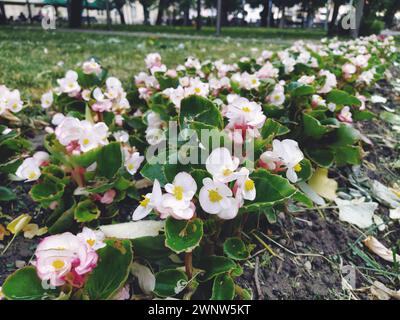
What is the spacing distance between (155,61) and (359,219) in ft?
4.66

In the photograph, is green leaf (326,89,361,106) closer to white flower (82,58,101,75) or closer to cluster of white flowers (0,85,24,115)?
white flower (82,58,101,75)

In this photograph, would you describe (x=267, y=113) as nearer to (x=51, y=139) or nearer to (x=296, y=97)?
(x=296, y=97)

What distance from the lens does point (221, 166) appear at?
0.92 metres

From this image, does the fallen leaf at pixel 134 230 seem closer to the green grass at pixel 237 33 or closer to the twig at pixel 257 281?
the twig at pixel 257 281

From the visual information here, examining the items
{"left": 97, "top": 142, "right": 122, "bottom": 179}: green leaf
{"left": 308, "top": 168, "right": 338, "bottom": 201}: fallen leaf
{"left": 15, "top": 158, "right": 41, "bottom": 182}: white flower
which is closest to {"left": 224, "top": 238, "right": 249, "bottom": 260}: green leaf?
{"left": 97, "top": 142, "right": 122, "bottom": 179}: green leaf

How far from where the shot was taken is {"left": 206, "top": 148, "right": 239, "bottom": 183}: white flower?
2.96 ft

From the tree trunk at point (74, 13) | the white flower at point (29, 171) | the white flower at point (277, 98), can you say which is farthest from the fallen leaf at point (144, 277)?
the tree trunk at point (74, 13)

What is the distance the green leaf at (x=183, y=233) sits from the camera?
0.87 meters

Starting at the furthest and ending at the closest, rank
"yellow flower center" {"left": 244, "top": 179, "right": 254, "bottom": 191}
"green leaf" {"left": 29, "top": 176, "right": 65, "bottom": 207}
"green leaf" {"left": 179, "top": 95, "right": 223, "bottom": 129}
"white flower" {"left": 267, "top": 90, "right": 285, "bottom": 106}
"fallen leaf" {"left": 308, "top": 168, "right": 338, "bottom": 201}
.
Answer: "white flower" {"left": 267, "top": 90, "right": 285, "bottom": 106}, "fallen leaf" {"left": 308, "top": 168, "right": 338, "bottom": 201}, "green leaf" {"left": 29, "top": 176, "right": 65, "bottom": 207}, "green leaf" {"left": 179, "top": 95, "right": 223, "bottom": 129}, "yellow flower center" {"left": 244, "top": 179, "right": 254, "bottom": 191}

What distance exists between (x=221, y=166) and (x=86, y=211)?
0.59 meters

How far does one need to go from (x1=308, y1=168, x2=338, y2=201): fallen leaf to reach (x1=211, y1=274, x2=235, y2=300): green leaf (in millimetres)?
677

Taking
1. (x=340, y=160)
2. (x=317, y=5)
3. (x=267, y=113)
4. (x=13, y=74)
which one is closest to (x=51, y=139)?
(x=267, y=113)

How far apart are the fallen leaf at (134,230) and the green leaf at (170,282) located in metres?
0.12

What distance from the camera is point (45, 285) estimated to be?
2.78 feet
